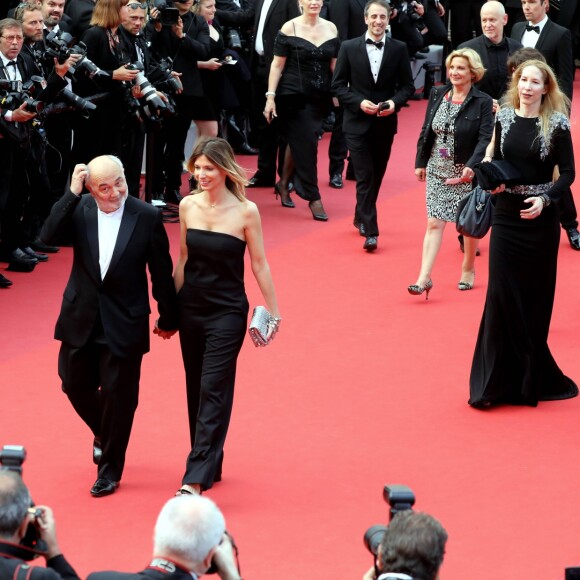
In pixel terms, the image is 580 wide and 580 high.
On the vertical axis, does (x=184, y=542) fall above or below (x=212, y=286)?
above

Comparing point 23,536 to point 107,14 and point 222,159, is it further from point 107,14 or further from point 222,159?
point 107,14

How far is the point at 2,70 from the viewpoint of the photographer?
388 inches

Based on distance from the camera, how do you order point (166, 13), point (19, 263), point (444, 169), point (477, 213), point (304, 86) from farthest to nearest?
point (304, 86), point (166, 13), point (19, 263), point (444, 169), point (477, 213)

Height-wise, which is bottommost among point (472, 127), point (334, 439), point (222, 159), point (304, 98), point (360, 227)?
point (360, 227)

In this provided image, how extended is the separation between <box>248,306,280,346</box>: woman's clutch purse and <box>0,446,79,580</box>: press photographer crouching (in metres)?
2.60

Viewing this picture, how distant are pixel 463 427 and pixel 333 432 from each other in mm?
752

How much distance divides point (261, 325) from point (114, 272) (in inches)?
31.2

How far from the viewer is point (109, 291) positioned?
6543 mm

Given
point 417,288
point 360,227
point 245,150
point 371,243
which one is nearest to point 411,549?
point 417,288

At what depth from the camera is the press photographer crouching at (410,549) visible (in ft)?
12.8

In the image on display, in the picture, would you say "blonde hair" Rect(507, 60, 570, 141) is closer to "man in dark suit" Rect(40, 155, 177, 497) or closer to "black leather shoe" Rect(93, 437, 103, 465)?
"man in dark suit" Rect(40, 155, 177, 497)

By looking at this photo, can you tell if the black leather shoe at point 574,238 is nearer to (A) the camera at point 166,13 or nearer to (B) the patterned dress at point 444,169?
(B) the patterned dress at point 444,169

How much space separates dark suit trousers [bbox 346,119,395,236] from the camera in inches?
442

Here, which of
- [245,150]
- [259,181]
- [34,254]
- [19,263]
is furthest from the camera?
[245,150]
